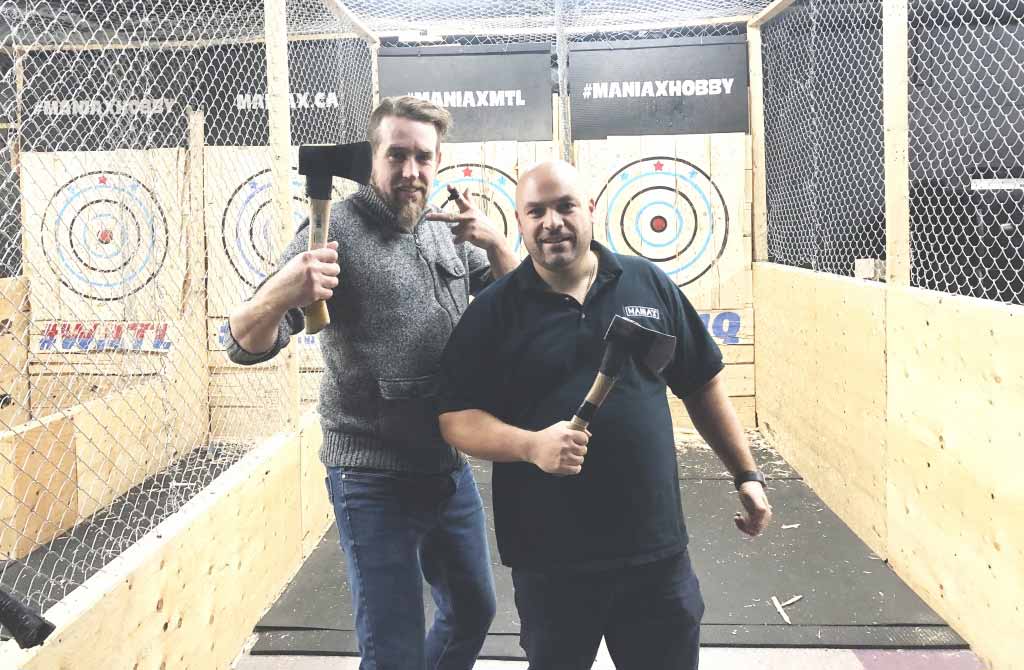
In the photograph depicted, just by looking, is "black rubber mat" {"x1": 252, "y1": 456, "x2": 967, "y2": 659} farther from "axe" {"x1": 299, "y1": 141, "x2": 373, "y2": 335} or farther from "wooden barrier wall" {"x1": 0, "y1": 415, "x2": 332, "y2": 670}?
"axe" {"x1": 299, "y1": 141, "x2": 373, "y2": 335}

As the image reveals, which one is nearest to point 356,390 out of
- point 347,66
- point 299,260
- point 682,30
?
point 299,260

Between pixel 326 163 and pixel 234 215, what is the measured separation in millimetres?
3806

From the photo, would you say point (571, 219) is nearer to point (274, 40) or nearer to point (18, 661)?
point (18, 661)

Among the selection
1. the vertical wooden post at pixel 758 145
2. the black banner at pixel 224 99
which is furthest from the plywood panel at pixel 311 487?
the vertical wooden post at pixel 758 145

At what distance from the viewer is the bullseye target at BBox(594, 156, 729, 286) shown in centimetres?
538

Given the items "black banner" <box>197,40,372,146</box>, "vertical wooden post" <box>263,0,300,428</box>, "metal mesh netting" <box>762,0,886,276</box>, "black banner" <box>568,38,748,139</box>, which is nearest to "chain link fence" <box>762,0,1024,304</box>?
"metal mesh netting" <box>762,0,886,276</box>

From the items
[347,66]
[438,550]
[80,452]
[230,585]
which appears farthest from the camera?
[347,66]

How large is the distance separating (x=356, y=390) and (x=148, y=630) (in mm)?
831

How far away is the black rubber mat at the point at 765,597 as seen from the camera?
2701 millimetres

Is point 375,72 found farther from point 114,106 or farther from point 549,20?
point 114,106

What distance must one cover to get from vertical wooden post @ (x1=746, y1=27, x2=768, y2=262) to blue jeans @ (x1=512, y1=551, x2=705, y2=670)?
4.10 m

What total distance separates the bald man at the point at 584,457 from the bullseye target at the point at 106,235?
146 inches

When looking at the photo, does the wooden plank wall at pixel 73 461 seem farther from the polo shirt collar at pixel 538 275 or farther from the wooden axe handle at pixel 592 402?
the wooden axe handle at pixel 592 402

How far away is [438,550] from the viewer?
1.92 metres
